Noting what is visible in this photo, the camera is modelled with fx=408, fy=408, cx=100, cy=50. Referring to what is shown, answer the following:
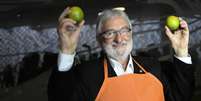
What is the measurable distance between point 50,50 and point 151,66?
0.69 metres

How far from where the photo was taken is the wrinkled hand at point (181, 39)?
1.60m

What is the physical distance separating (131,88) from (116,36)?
0.70 ft

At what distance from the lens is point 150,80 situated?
1594 mm

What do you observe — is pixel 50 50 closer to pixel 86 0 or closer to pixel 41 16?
pixel 41 16

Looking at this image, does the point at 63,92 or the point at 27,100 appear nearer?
the point at 63,92

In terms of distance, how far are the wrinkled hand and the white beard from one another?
20 centimetres

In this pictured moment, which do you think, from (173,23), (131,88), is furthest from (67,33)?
(173,23)

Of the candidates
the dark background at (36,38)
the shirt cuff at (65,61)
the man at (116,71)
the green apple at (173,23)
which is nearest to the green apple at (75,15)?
the man at (116,71)

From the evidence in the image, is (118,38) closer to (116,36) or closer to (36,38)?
(116,36)

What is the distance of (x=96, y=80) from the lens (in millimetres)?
1543

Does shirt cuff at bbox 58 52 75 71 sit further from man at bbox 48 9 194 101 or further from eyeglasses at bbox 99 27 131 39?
eyeglasses at bbox 99 27 131 39

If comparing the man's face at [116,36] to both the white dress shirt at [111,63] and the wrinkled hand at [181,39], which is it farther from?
the wrinkled hand at [181,39]

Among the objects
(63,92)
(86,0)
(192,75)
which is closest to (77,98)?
(63,92)

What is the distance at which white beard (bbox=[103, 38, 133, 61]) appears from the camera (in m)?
1.52
